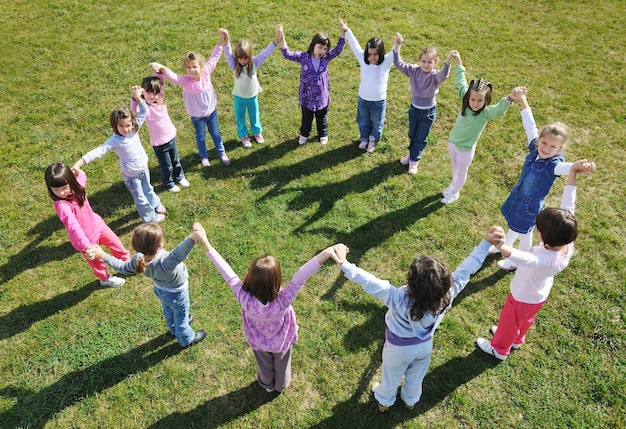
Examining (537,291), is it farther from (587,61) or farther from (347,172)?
(587,61)

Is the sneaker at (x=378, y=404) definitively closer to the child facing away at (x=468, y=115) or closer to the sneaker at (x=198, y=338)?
the sneaker at (x=198, y=338)

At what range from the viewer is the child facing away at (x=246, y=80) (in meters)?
7.11

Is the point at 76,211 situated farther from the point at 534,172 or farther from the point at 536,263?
the point at 534,172

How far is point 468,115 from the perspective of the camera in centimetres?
627

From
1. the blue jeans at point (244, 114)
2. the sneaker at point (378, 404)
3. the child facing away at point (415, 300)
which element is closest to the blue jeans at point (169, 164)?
the blue jeans at point (244, 114)

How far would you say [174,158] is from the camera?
23.5 ft

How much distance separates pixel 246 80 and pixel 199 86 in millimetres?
874

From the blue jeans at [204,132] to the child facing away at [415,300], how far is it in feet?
13.8

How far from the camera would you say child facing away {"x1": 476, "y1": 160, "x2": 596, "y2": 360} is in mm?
4117

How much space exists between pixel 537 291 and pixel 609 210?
366cm

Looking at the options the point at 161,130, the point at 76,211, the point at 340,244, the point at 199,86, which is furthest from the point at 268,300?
the point at 199,86

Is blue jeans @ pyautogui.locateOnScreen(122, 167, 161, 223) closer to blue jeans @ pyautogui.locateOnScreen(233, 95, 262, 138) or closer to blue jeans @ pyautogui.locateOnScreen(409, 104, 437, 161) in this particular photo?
blue jeans @ pyautogui.locateOnScreen(233, 95, 262, 138)

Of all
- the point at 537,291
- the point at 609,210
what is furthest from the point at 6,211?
the point at 609,210

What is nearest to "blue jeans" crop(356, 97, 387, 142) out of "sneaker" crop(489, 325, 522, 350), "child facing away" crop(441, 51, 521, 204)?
"child facing away" crop(441, 51, 521, 204)
